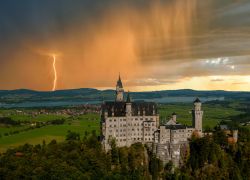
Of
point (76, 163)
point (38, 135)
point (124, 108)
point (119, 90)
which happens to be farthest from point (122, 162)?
point (38, 135)

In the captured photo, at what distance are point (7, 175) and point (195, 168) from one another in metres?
48.1

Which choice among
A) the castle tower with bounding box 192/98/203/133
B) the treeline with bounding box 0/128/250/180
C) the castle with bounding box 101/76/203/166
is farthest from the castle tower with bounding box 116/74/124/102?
the castle tower with bounding box 192/98/203/133

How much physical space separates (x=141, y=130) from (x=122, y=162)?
11.8 meters

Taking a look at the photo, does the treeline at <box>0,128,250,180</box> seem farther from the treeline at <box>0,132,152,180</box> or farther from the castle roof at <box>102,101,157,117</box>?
the castle roof at <box>102,101,157,117</box>

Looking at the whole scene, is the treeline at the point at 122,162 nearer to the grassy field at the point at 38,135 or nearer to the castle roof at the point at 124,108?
the castle roof at the point at 124,108

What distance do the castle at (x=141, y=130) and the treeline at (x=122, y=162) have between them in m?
2.19

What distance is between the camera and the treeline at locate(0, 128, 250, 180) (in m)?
91.5

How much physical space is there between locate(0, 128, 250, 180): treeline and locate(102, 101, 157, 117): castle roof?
8.73 m

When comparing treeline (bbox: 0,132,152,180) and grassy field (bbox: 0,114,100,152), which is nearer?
treeline (bbox: 0,132,152,180)

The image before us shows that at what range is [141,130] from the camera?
108 m

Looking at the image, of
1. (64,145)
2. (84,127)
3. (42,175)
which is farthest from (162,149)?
(84,127)

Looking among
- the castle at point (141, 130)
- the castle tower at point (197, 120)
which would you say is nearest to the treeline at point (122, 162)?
the castle at point (141, 130)

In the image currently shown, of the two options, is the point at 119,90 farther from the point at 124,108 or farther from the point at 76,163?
the point at 76,163

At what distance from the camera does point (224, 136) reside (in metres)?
113
